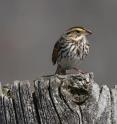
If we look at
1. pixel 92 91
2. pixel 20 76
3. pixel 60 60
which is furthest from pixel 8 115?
pixel 20 76

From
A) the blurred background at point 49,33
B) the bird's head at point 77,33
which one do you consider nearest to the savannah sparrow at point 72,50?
the bird's head at point 77,33

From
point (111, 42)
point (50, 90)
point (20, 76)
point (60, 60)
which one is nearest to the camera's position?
point (50, 90)

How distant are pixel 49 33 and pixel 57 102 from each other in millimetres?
14155

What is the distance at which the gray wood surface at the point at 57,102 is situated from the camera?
625cm

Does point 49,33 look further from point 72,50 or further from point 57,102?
point 57,102

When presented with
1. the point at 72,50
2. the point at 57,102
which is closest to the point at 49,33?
the point at 72,50

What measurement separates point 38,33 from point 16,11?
128cm

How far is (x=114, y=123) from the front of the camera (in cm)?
641

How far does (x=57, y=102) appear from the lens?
6250 millimetres

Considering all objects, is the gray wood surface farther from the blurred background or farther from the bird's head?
the blurred background

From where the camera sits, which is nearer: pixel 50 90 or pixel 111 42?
pixel 50 90

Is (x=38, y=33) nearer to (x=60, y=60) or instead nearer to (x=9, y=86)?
(x=60, y=60)

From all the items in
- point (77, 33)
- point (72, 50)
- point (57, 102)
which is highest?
point (77, 33)

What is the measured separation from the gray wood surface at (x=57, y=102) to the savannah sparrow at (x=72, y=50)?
434cm
